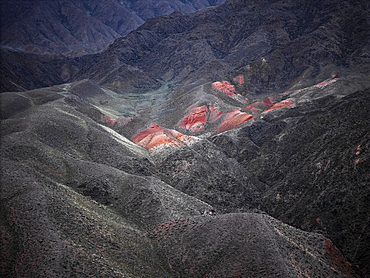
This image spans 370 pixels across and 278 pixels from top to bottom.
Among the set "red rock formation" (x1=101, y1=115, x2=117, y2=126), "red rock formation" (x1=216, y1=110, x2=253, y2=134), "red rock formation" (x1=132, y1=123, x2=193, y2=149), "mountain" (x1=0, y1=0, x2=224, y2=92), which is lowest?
"red rock formation" (x1=216, y1=110, x2=253, y2=134)

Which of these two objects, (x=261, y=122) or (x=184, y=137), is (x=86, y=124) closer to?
(x=184, y=137)

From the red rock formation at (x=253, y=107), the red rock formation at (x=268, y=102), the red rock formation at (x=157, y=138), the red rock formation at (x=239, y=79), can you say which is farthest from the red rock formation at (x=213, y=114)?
the red rock formation at (x=239, y=79)

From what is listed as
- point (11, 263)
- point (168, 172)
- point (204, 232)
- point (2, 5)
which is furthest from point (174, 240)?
point (2, 5)

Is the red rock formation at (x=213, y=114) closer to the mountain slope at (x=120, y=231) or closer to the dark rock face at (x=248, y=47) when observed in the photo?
the dark rock face at (x=248, y=47)

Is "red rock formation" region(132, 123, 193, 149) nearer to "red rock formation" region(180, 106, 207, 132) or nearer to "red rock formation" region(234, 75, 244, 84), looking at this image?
"red rock formation" region(180, 106, 207, 132)

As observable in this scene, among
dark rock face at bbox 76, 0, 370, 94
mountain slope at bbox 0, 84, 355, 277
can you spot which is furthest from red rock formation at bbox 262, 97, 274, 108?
mountain slope at bbox 0, 84, 355, 277
